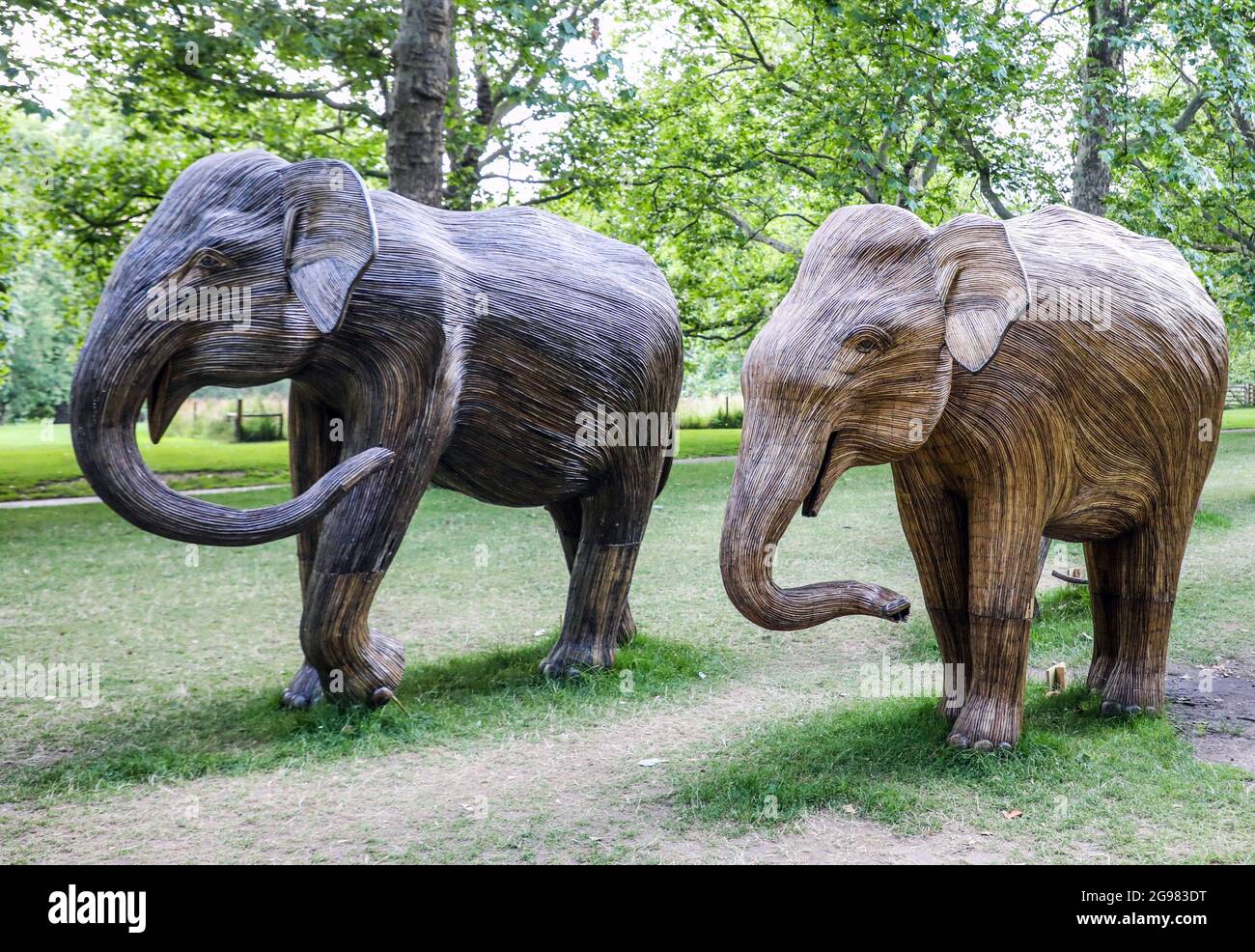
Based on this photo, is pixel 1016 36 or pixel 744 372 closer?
pixel 744 372

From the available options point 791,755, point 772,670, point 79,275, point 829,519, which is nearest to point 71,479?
point 79,275

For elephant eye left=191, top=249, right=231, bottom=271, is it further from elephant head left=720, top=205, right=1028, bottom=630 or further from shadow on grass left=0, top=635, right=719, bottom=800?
elephant head left=720, top=205, right=1028, bottom=630

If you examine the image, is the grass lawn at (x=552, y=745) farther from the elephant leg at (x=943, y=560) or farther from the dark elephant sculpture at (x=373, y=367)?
the dark elephant sculpture at (x=373, y=367)

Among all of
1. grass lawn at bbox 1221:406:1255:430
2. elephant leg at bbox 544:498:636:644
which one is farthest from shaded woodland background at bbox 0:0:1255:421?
grass lawn at bbox 1221:406:1255:430

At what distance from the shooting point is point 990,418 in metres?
4.21

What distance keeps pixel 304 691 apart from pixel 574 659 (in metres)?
1.50

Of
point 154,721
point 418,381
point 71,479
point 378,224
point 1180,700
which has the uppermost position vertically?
point 378,224

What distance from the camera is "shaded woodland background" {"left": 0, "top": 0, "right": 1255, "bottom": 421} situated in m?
9.98

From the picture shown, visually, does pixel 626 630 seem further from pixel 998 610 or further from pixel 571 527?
pixel 998 610

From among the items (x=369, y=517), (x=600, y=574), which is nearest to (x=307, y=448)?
(x=369, y=517)

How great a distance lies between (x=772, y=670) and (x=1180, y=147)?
6.76 m

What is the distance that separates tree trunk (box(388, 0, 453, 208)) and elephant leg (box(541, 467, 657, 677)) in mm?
4323

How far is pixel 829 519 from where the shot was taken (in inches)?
511

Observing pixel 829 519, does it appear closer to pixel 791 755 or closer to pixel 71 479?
pixel 791 755
